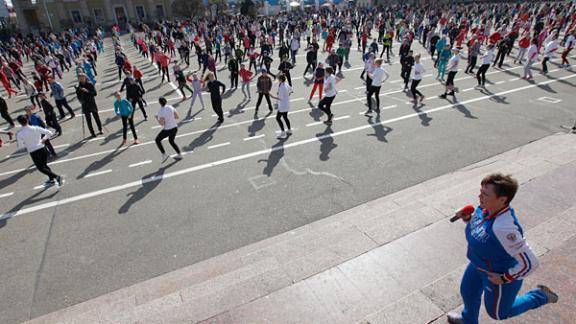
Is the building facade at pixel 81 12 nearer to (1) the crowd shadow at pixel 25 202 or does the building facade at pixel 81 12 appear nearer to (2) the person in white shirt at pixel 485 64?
(1) the crowd shadow at pixel 25 202

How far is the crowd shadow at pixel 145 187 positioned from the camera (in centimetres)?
677

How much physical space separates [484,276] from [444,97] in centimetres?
1151

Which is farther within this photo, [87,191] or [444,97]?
[444,97]

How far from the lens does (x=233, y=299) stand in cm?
391

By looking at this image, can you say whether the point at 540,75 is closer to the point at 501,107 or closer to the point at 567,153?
the point at 501,107

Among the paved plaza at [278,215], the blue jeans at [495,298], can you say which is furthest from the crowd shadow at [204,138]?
the blue jeans at [495,298]

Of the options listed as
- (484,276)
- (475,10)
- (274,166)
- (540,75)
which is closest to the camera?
(484,276)

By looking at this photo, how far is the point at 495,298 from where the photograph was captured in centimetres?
276

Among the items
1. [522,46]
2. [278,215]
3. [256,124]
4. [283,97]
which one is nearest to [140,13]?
[256,124]

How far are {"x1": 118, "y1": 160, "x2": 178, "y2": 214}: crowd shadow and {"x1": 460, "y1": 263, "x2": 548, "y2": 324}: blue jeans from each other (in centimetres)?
615

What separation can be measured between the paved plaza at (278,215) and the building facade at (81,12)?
176 ft

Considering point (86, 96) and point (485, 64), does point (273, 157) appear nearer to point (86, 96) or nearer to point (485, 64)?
point (86, 96)

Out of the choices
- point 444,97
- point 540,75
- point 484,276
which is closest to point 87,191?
point 484,276

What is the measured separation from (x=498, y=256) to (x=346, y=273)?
1.94m
